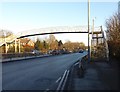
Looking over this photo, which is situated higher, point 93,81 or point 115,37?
point 115,37

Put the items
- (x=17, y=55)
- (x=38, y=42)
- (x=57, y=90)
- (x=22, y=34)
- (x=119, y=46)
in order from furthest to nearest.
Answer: (x=38, y=42) → (x=22, y=34) → (x=17, y=55) → (x=119, y=46) → (x=57, y=90)

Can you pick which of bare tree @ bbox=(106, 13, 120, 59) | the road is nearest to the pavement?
the road

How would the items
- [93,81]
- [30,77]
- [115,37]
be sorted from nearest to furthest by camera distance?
[93,81], [30,77], [115,37]

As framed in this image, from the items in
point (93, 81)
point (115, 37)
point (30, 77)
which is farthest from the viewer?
point (115, 37)

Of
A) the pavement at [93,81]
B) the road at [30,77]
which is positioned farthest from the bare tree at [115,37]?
the pavement at [93,81]

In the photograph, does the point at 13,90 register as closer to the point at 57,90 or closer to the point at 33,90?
the point at 33,90

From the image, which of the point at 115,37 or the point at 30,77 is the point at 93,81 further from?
the point at 115,37

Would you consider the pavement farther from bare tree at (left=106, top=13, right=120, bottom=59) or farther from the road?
bare tree at (left=106, top=13, right=120, bottom=59)

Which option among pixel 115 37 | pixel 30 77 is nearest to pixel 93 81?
pixel 30 77

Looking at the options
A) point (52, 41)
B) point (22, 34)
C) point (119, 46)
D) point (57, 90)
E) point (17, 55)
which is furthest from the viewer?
point (52, 41)

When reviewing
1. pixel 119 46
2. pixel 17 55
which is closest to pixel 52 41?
pixel 17 55

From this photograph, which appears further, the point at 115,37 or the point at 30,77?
the point at 115,37

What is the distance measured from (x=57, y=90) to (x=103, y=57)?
108 ft

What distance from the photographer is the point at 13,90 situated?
13531mm
